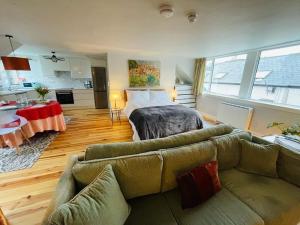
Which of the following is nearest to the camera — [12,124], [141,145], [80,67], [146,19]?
[141,145]

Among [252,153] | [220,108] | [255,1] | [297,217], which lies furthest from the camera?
[220,108]

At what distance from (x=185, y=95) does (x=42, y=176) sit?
474 centimetres

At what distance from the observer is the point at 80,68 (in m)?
5.60

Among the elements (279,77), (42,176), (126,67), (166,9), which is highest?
(166,9)

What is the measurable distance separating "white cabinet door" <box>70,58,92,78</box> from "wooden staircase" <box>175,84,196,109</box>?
375 centimetres

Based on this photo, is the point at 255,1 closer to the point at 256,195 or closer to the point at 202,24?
the point at 202,24

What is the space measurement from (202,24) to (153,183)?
207 cm

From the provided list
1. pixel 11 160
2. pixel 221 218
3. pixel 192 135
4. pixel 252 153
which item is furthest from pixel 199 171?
pixel 11 160

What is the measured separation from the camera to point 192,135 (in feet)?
4.99

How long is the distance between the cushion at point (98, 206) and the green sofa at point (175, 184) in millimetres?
100

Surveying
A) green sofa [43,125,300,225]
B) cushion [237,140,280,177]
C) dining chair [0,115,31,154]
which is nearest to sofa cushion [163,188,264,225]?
green sofa [43,125,300,225]

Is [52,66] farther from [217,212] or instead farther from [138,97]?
[217,212]

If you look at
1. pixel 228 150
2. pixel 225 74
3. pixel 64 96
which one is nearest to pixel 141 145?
pixel 228 150

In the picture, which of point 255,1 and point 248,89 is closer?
point 255,1
